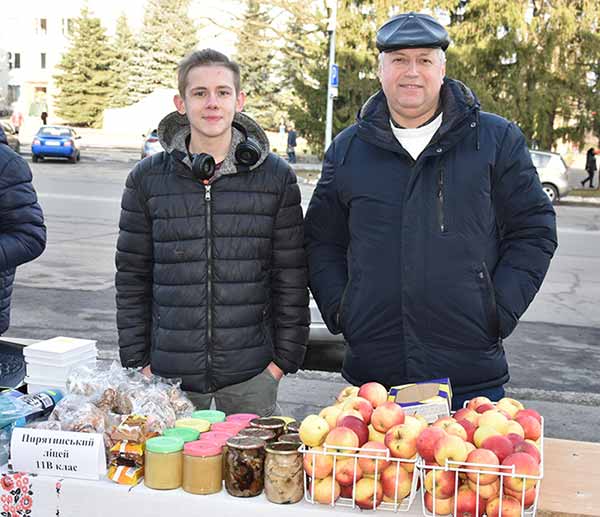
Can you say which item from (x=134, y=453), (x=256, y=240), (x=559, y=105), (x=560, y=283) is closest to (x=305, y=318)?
(x=256, y=240)

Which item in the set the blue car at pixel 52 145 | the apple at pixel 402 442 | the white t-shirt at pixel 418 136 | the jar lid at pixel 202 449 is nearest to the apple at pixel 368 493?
the apple at pixel 402 442

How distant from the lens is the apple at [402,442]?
229 centimetres

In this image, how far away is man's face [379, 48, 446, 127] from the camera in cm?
299

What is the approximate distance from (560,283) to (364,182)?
9.12m

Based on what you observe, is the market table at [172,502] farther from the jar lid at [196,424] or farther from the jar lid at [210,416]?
the jar lid at [210,416]

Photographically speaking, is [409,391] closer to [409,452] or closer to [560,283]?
[409,452]

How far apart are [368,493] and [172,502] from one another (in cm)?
58

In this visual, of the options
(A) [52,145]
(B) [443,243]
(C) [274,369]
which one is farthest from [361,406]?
(A) [52,145]

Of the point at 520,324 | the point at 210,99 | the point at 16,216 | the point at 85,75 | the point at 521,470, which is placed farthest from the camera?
the point at 85,75

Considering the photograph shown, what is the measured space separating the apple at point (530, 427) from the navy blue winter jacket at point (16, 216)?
2.12 metres

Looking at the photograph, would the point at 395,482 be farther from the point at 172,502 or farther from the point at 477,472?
the point at 172,502

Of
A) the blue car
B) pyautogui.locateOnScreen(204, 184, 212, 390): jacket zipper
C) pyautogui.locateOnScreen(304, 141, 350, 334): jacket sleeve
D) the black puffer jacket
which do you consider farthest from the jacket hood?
the blue car

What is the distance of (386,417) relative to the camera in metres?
2.38

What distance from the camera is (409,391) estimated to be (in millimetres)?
2662
